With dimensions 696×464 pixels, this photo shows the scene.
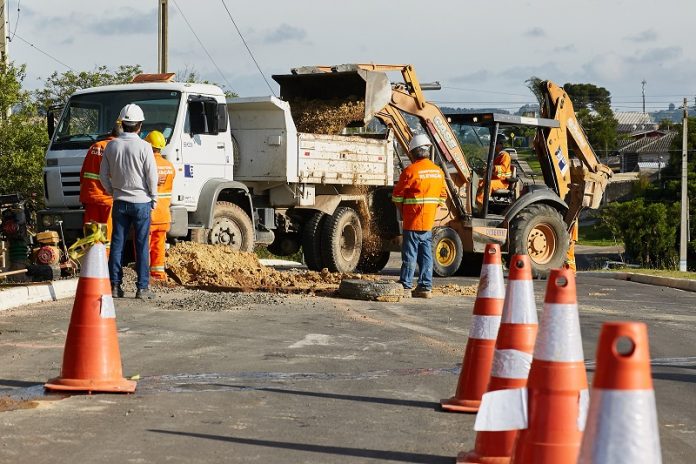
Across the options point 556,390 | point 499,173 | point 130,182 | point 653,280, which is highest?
point 499,173

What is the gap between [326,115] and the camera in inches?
731

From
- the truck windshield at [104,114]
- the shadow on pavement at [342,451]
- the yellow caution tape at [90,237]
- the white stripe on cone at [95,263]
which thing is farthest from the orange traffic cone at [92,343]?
the truck windshield at [104,114]

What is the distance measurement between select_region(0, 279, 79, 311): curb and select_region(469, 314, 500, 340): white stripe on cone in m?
6.46

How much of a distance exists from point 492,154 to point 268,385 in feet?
41.4

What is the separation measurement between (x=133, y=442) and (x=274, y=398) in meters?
1.50

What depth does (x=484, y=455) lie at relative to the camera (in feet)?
16.7

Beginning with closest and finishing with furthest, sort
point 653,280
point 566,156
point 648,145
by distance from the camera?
point 653,280 → point 566,156 → point 648,145

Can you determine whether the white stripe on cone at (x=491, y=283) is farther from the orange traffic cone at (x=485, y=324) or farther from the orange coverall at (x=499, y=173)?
the orange coverall at (x=499, y=173)

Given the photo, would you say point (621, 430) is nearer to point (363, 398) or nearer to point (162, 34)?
point (363, 398)

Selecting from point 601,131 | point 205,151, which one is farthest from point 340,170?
point 601,131

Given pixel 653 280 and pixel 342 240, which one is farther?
pixel 653 280

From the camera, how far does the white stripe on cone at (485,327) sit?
6.43m

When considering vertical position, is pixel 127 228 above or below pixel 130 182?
below

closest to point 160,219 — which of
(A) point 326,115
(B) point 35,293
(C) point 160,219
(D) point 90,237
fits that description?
(C) point 160,219
